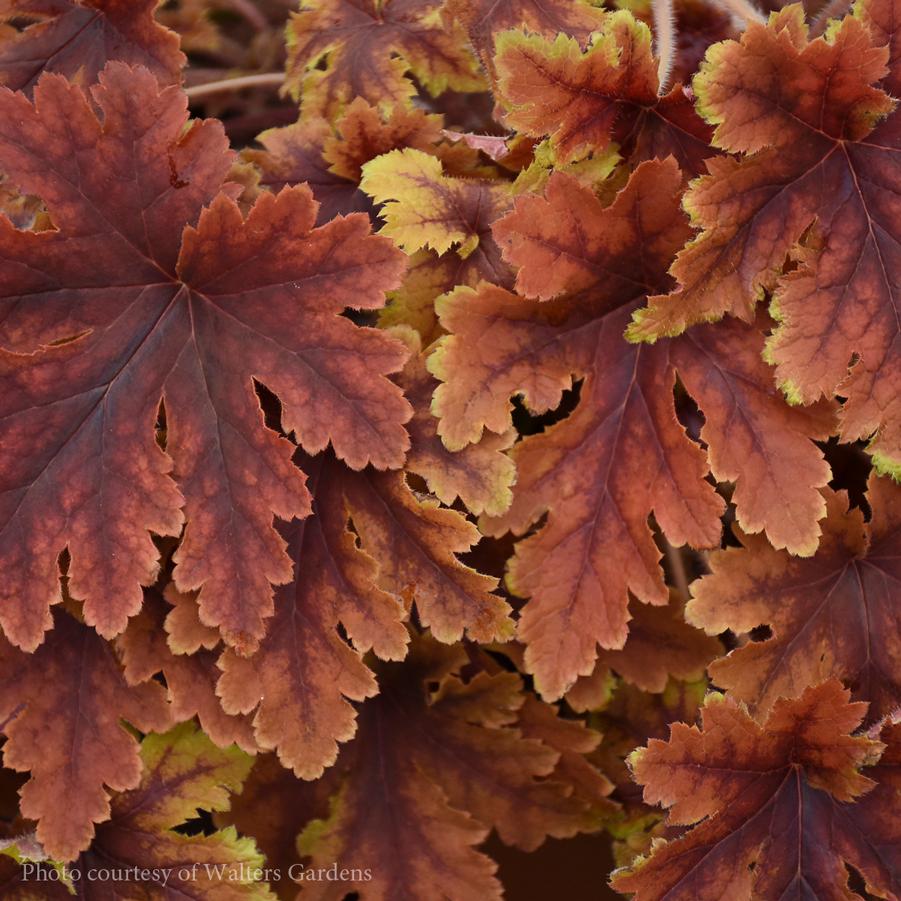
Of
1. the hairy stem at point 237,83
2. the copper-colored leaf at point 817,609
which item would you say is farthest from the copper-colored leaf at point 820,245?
the hairy stem at point 237,83

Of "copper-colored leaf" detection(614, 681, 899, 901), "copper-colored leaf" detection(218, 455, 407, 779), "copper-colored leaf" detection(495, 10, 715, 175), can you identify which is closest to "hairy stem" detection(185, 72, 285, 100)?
"copper-colored leaf" detection(495, 10, 715, 175)

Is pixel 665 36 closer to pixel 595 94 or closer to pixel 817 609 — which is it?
pixel 595 94

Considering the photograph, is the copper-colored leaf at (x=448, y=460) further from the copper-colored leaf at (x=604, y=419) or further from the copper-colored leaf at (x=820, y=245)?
the copper-colored leaf at (x=820, y=245)

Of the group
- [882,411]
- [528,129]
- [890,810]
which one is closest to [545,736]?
[890,810]

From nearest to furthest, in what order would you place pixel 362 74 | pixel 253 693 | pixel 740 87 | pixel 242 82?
pixel 740 87, pixel 253 693, pixel 362 74, pixel 242 82

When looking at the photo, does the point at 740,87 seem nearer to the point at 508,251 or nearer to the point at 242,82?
the point at 508,251

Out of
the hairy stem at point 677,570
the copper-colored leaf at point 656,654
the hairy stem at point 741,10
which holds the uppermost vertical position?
the hairy stem at point 741,10

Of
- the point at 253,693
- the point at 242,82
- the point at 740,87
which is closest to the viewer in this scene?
the point at 740,87

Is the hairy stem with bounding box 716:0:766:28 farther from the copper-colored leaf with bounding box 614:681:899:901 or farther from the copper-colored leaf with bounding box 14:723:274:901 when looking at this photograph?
the copper-colored leaf with bounding box 14:723:274:901
